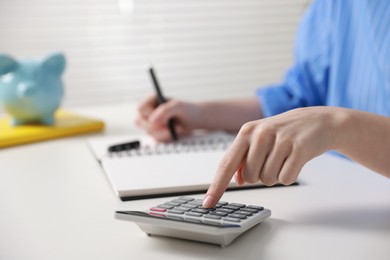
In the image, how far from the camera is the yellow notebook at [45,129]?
110 centimetres

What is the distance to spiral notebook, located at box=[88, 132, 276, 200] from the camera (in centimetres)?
72

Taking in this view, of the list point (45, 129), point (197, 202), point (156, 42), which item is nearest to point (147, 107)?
point (45, 129)

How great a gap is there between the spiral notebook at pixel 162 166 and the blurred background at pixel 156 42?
0.94 meters

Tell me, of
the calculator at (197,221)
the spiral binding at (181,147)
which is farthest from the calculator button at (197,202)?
the spiral binding at (181,147)

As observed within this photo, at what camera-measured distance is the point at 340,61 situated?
112 cm

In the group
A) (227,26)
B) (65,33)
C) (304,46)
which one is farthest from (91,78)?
→ (304,46)

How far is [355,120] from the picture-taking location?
624mm

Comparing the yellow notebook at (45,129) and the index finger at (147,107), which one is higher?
the index finger at (147,107)

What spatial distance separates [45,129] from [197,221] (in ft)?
2.29

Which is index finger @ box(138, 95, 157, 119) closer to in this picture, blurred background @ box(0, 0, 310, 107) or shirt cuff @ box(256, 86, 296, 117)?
shirt cuff @ box(256, 86, 296, 117)

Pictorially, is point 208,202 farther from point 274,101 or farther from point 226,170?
point 274,101

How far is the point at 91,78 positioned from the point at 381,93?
1190 millimetres

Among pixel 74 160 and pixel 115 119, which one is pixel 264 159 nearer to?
pixel 74 160

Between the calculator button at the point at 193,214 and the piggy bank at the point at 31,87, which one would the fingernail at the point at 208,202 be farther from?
the piggy bank at the point at 31,87
